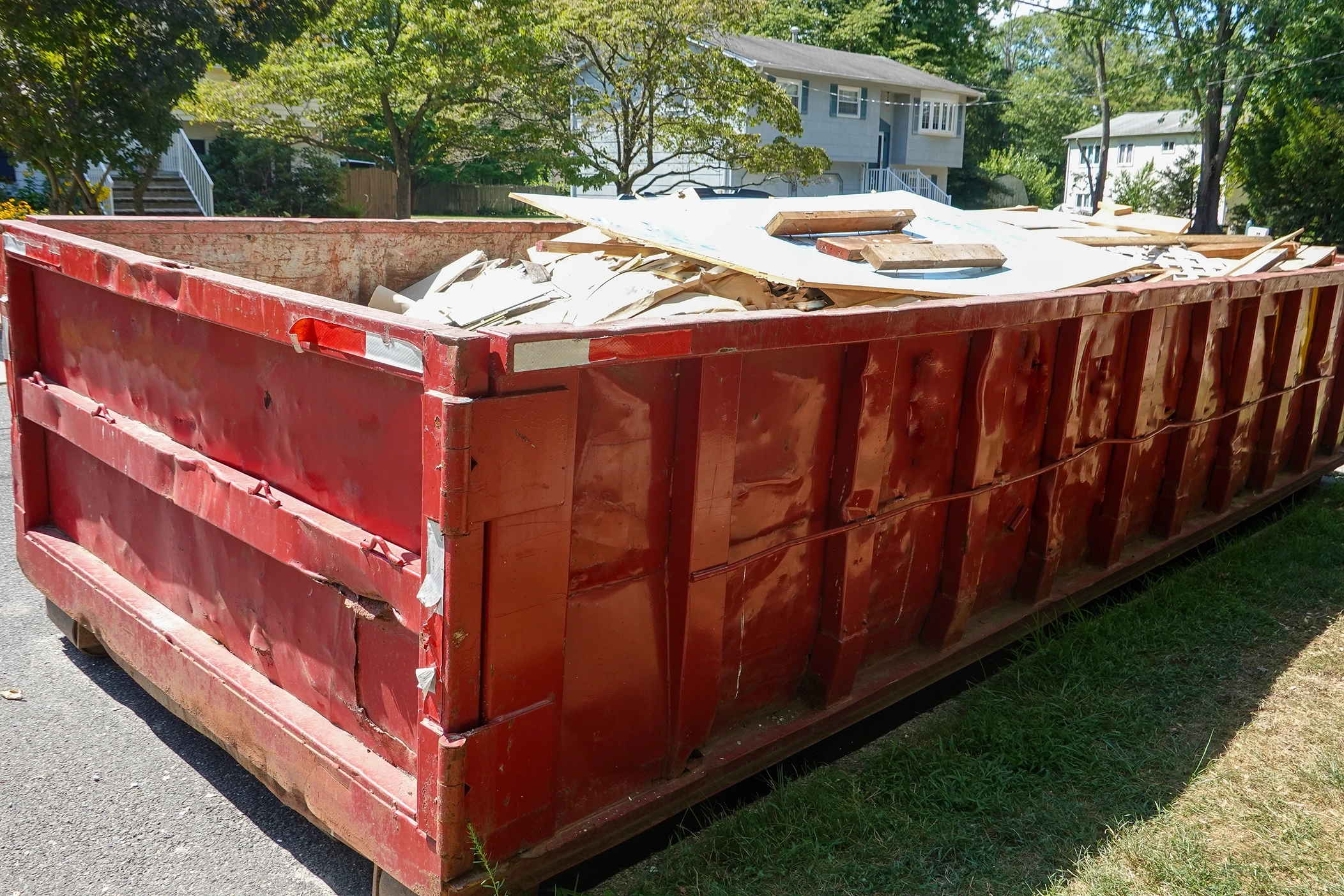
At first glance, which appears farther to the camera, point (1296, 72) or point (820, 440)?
point (1296, 72)

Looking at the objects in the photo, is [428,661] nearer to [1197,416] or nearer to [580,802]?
[580,802]

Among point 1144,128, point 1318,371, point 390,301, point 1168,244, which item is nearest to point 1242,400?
point 1168,244

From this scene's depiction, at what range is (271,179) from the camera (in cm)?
2636

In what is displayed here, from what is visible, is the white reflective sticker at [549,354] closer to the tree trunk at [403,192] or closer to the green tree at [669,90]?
the green tree at [669,90]

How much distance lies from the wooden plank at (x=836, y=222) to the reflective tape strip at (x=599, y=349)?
2021 millimetres

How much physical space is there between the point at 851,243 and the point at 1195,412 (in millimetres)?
2182

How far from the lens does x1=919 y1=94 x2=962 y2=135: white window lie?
4869 centimetres

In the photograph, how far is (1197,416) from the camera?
5371mm

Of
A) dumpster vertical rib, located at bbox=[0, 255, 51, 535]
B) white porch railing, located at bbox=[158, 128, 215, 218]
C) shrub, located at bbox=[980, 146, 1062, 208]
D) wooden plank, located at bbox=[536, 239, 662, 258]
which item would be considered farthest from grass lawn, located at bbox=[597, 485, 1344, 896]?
shrub, located at bbox=[980, 146, 1062, 208]

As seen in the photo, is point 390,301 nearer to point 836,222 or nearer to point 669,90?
point 836,222

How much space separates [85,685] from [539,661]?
242cm

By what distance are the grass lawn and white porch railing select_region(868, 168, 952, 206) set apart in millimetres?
42995

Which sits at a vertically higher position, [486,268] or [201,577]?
[486,268]

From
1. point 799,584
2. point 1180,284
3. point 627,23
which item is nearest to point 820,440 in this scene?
point 799,584
